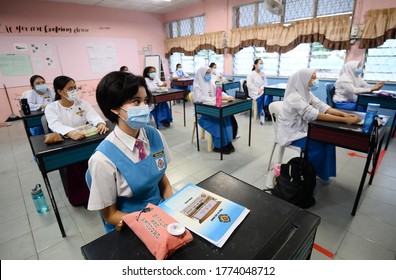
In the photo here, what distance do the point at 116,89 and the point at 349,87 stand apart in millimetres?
3964

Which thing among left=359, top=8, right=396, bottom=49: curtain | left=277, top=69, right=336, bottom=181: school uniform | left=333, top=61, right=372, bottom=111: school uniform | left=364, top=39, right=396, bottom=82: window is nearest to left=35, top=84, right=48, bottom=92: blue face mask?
left=277, top=69, right=336, bottom=181: school uniform

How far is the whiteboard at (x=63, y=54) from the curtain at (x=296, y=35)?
3636 millimetres

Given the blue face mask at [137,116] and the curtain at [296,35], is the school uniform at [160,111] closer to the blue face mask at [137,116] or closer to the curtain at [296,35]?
the curtain at [296,35]

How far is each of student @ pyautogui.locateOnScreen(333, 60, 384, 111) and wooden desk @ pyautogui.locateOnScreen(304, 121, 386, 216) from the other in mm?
2108

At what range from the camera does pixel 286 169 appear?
2.00 metres

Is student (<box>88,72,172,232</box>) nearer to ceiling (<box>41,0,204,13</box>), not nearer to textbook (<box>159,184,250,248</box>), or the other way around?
textbook (<box>159,184,250,248</box>)

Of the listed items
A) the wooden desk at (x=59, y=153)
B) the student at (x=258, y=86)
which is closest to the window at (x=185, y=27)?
the student at (x=258, y=86)

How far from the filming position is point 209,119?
3.09 m

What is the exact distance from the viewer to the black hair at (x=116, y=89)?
0.99m

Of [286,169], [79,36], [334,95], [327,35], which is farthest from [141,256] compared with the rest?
[79,36]

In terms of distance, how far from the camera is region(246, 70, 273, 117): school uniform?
466cm

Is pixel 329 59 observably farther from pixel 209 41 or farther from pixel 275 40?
pixel 209 41

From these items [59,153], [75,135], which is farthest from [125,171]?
[75,135]
